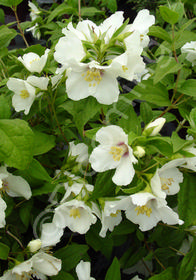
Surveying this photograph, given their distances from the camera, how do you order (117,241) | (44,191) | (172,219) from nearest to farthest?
(172,219) < (44,191) < (117,241)

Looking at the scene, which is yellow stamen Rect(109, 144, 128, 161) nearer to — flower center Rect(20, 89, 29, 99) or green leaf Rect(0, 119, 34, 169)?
green leaf Rect(0, 119, 34, 169)

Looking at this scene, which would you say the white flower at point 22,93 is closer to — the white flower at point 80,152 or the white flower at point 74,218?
the white flower at point 80,152

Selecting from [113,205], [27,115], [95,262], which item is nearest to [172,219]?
[113,205]

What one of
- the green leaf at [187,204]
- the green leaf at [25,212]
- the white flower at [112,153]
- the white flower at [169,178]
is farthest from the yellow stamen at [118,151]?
the green leaf at [25,212]

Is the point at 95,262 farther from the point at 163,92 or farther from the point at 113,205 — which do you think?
the point at 163,92

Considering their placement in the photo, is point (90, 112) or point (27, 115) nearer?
point (90, 112)

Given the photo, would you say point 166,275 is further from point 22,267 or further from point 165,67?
point 165,67
